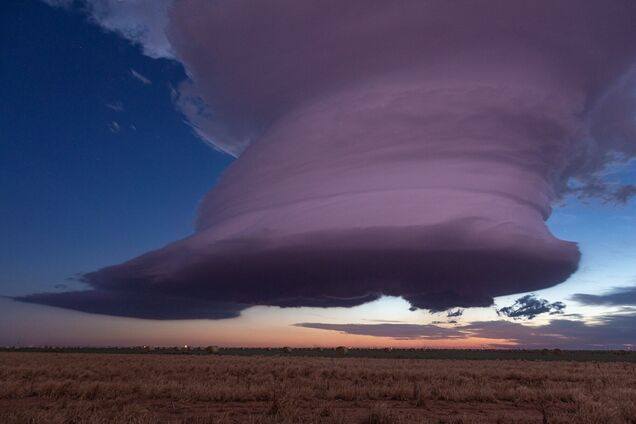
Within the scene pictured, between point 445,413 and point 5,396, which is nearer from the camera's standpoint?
point 445,413

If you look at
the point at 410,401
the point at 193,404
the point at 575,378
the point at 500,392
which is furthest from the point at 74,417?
the point at 575,378

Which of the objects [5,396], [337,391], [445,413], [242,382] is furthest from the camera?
[242,382]

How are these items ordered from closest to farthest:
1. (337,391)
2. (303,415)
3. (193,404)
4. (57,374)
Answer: (303,415) → (193,404) → (337,391) → (57,374)

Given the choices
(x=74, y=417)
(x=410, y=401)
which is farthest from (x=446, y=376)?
(x=74, y=417)

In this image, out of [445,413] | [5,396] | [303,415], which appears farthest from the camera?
[5,396]

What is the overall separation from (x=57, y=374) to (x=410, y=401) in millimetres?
25609

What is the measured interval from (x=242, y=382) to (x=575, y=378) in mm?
25070

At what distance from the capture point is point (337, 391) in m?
24.1

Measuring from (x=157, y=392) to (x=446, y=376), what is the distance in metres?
20.4

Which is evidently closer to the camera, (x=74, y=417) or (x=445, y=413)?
(x=74, y=417)

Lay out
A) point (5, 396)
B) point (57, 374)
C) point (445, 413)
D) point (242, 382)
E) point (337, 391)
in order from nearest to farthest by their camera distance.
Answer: point (445, 413) → point (5, 396) → point (337, 391) → point (242, 382) → point (57, 374)

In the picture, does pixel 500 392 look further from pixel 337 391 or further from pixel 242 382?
pixel 242 382

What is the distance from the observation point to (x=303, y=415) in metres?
17.7

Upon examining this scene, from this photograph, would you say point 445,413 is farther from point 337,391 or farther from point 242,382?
point 242,382
